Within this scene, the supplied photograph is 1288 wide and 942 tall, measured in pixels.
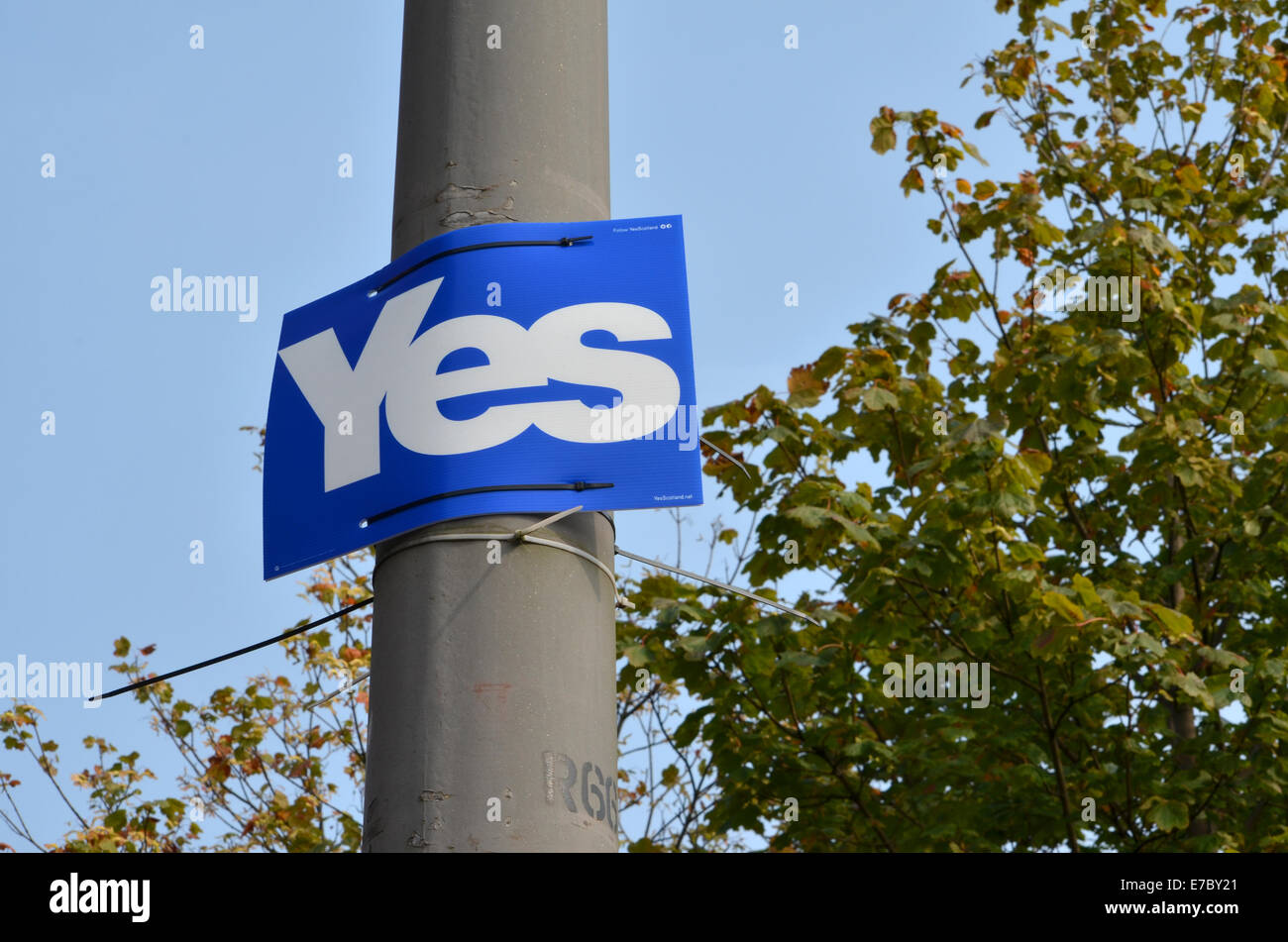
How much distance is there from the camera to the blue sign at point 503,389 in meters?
2.37

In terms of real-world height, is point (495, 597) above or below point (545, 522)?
below

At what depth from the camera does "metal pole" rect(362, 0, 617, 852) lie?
202cm

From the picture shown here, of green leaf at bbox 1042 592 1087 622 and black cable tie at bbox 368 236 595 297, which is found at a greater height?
black cable tie at bbox 368 236 595 297

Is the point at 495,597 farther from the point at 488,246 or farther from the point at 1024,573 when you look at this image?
the point at 1024,573

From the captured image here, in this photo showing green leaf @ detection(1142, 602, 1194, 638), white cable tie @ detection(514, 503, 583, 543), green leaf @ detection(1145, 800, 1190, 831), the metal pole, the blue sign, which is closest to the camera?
the metal pole

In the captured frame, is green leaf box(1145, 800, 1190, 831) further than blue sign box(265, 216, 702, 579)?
Yes

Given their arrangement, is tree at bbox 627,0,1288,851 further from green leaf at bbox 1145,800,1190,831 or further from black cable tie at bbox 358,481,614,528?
black cable tie at bbox 358,481,614,528

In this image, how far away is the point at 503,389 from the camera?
2410mm

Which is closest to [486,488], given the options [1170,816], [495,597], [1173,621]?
[495,597]

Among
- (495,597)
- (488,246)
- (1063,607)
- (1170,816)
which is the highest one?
(488,246)

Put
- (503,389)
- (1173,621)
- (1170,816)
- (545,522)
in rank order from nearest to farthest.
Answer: (545,522), (503,389), (1173,621), (1170,816)

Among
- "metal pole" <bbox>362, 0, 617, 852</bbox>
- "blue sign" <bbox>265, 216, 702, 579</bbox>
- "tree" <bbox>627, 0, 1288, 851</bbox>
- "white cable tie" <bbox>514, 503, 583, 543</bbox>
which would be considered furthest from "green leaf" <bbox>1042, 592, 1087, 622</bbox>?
"white cable tie" <bbox>514, 503, 583, 543</bbox>

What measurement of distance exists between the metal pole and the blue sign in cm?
6

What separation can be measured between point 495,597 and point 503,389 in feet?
1.40
